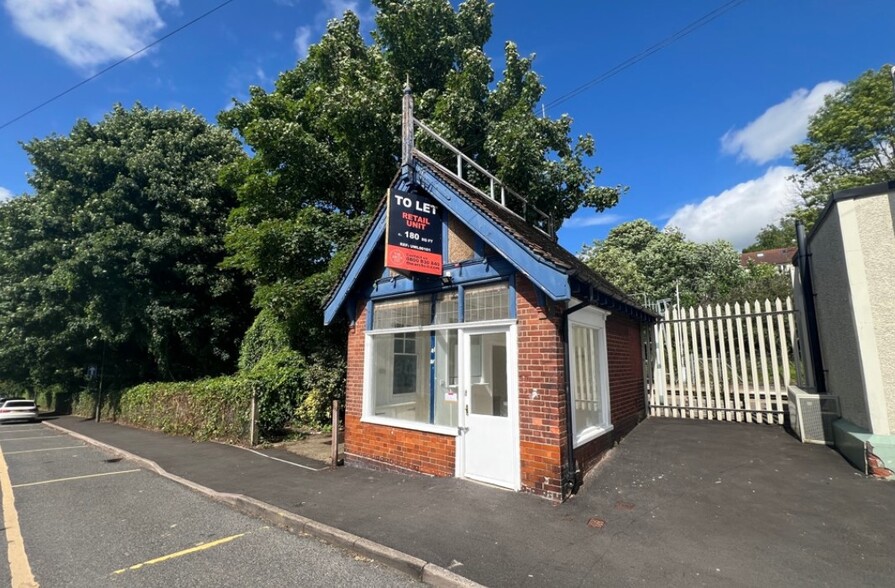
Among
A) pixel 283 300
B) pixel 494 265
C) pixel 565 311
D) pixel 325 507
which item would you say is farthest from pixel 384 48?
pixel 325 507

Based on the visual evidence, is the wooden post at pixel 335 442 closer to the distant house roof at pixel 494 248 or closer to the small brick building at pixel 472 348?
the small brick building at pixel 472 348

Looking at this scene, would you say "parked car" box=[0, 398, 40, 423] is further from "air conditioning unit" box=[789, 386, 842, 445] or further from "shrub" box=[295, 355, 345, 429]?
"air conditioning unit" box=[789, 386, 842, 445]

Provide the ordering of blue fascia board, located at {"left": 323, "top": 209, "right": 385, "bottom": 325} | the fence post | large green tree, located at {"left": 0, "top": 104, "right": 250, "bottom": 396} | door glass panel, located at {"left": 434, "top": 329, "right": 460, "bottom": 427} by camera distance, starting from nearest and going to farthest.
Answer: door glass panel, located at {"left": 434, "top": 329, "right": 460, "bottom": 427}, blue fascia board, located at {"left": 323, "top": 209, "right": 385, "bottom": 325}, the fence post, large green tree, located at {"left": 0, "top": 104, "right": 250, "bottom": 396}

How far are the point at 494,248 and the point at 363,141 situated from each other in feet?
25.8

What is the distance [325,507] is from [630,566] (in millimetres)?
3916

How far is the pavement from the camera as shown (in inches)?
156

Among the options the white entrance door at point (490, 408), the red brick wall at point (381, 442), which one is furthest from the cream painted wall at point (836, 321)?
the red brick wall at point (381, 442)

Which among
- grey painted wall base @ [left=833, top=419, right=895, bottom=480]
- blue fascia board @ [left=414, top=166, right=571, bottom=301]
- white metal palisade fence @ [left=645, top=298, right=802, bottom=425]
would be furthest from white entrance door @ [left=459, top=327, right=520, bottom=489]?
white metal palisade fence @ [left=645, top=298, right=802, bottom=425]

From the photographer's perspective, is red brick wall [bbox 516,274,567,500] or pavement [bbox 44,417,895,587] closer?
pavement [bbox 44,417,895,587]

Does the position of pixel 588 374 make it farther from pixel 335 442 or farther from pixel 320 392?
pixel 320 392

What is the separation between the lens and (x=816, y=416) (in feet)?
24.5

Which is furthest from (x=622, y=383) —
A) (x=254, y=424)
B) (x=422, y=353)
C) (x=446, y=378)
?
(x=254, y=424)

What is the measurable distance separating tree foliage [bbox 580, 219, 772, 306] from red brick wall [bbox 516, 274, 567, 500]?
2147cm

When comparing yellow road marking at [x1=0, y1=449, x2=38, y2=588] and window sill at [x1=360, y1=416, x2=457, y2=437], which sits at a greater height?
window sill at [x1=360, y1=416, x2=457, y2=437]
